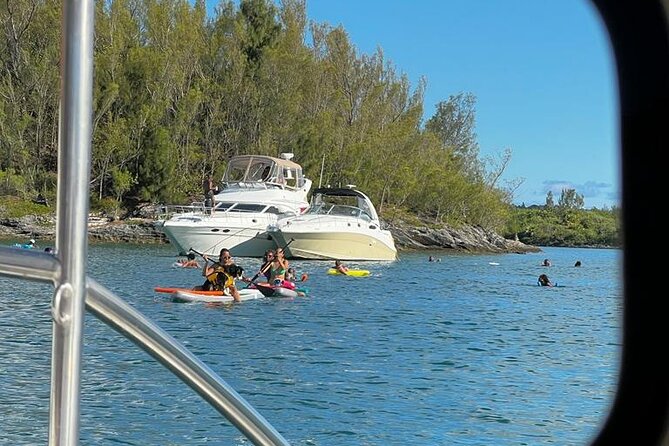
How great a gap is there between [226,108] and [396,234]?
412 inches

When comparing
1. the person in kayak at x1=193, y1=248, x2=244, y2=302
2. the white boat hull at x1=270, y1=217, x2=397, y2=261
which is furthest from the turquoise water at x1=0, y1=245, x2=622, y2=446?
the white boat hull at x1=270, y1=217, x2=397, y2=261

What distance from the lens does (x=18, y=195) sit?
132 ft

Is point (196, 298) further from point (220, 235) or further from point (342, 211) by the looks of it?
point (342, 211)

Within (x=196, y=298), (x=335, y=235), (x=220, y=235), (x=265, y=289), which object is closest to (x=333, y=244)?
(x=335, y=235)

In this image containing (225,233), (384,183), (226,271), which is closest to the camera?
(226,271)

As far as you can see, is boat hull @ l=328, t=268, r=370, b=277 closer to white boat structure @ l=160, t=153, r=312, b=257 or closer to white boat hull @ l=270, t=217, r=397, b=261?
white boat hull @ l=270, t=217, r=397, b=261

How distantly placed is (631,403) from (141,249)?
35.3 m

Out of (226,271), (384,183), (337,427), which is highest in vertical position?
(384,183)

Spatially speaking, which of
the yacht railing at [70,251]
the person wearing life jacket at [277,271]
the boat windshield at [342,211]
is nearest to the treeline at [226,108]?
the boat windshield at [342,211]

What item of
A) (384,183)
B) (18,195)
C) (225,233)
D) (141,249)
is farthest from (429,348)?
(384,183)

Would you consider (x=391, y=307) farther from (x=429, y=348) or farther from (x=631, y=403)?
(x=631, y=403)

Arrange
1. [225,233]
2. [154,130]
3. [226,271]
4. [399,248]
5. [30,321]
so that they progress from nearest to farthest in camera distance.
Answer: [30,321] → [226,271] → [225,233] → [154,130] → [399,248]

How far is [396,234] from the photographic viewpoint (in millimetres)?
48531

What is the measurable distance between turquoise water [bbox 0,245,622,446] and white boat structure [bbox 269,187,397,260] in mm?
9252
